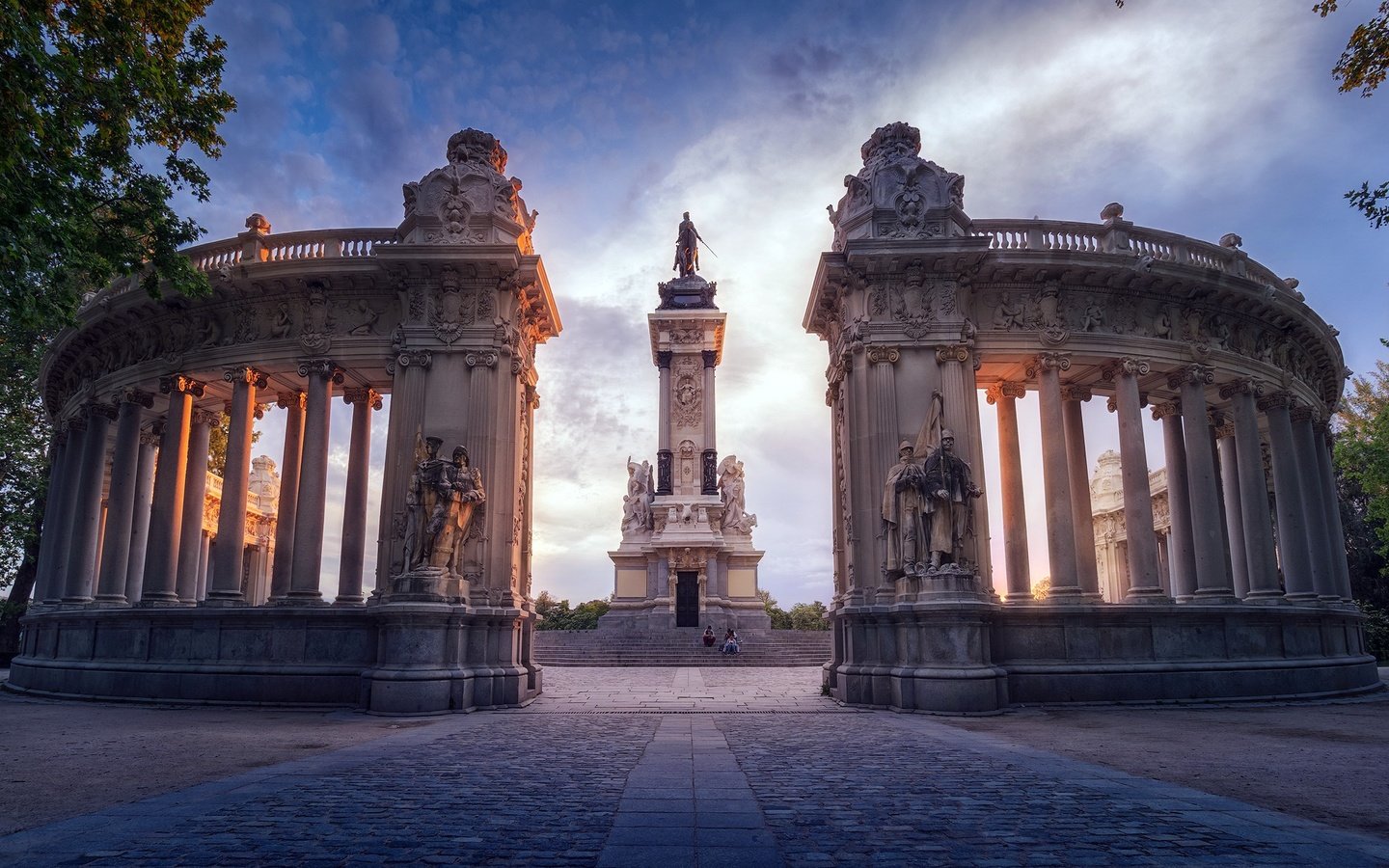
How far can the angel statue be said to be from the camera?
144 ft

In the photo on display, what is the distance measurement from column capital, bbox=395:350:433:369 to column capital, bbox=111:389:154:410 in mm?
9002

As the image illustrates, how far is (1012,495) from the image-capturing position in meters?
24.8

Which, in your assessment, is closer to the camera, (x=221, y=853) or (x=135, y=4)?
(x=221, y=853)

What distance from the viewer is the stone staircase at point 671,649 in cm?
3581

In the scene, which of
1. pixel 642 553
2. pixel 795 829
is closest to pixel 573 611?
pixel 642 553

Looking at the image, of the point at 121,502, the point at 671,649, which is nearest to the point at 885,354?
the point at 671,649

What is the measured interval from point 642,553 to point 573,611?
14444 millimetres

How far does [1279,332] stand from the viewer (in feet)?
84.1

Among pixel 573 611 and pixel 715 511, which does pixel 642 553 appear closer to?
pixel 715 511

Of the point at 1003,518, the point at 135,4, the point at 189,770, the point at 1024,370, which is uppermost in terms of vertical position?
the point at 135,4

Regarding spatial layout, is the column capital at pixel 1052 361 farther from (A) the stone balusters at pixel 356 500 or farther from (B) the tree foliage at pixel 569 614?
(B) the tree foliage at pixel 569 614

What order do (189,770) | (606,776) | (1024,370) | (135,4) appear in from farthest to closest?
(1024,370)
(135,4)
(189,770)
(606,776)

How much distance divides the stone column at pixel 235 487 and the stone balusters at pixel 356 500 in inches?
96.2

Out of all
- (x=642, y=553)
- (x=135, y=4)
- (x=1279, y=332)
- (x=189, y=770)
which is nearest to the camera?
(x=189, y=770)
